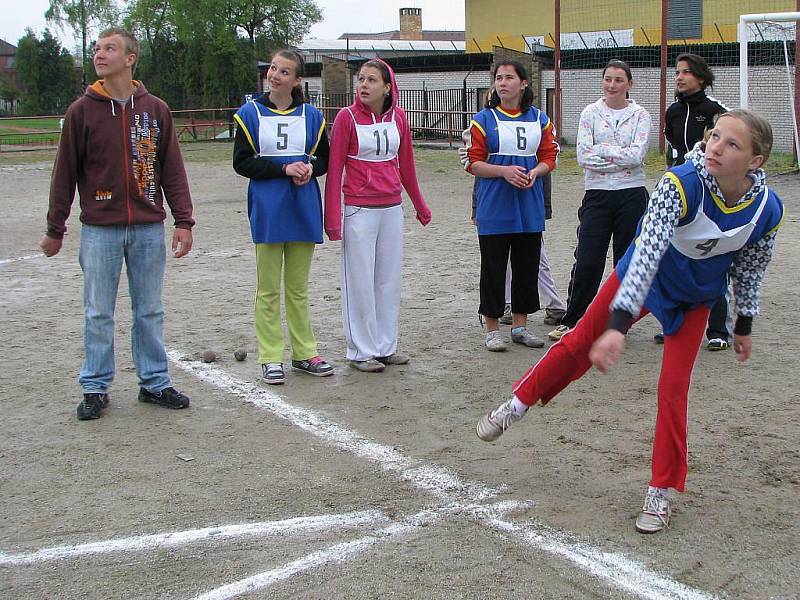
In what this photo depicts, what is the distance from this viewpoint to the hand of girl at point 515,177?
6.88m

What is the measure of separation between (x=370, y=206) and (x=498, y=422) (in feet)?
8.08

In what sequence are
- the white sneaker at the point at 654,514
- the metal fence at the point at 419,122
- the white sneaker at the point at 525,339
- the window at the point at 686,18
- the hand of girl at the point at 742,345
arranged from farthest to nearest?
the window at the point at 686,18 → the metal fence at the point at 419,122 → the white sneaker at the point at 525,339 → the hand of girl at the point at 742,345 → the white sneaker at the point at 654,514

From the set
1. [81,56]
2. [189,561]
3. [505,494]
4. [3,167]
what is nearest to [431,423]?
[505,494]

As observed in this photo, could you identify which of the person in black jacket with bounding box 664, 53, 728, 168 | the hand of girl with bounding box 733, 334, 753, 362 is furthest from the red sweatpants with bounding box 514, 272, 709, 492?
the person in black jacket with bounding box 664, 53, 728, 168

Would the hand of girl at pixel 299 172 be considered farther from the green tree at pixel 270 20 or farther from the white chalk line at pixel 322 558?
the green tree at pixel 270 20

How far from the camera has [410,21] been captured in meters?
78.2

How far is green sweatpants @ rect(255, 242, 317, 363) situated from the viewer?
643 cm

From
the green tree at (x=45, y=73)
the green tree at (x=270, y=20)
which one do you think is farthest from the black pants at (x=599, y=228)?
the green tree at (x=45, y=73)

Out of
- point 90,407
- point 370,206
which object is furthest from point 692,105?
point 90,407

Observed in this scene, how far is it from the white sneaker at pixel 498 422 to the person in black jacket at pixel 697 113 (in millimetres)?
3018

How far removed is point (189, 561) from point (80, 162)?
271 cm

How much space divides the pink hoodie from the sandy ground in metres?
1.17

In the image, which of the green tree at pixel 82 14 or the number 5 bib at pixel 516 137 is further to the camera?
the green tree at pixel 82 14

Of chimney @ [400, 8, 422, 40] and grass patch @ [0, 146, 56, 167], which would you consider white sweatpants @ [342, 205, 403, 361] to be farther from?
chimney @ [400, 8, 422, 40]
